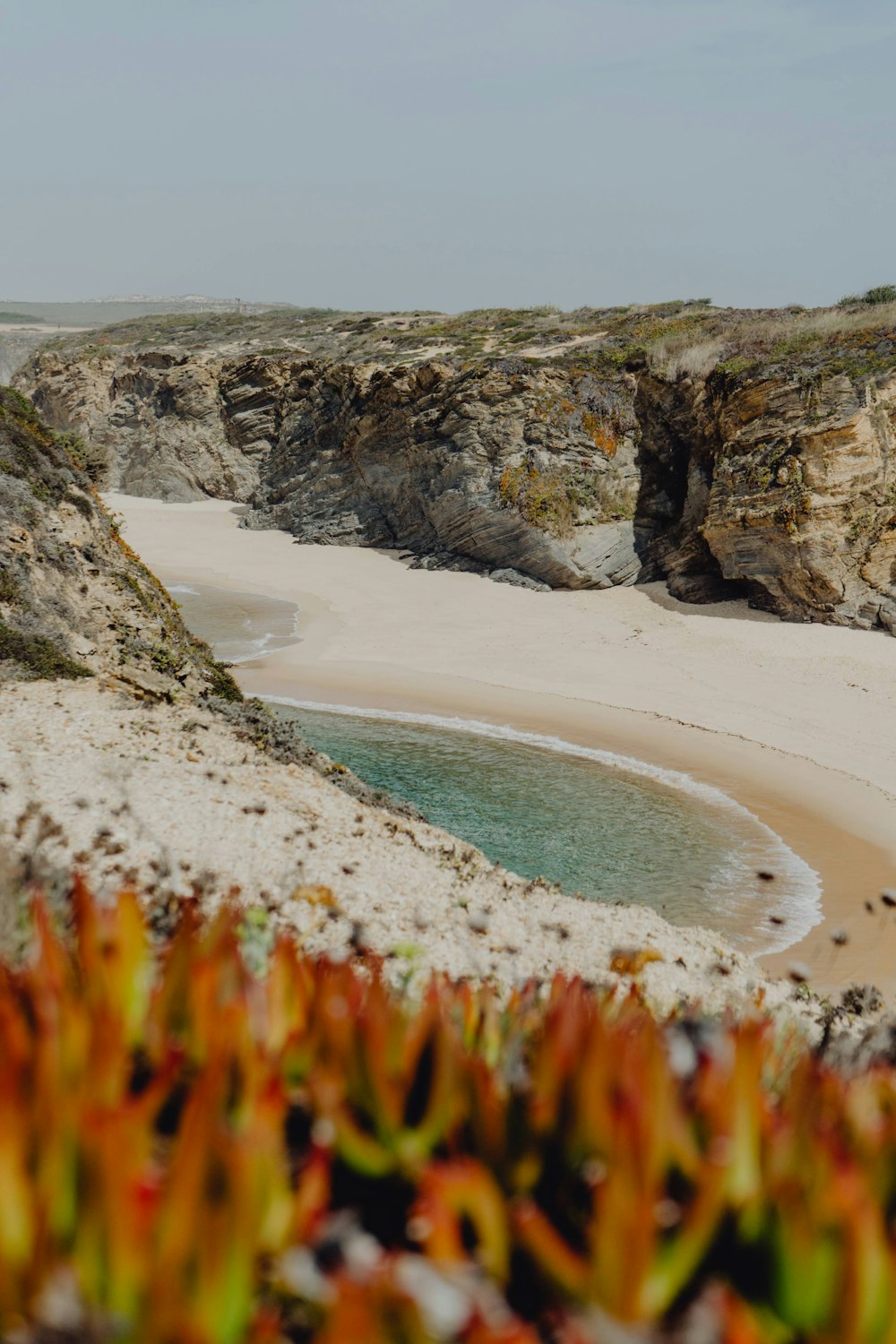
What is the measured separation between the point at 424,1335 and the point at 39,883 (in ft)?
9.17

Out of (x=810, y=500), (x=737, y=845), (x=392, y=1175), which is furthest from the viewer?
(x=810, y=500)

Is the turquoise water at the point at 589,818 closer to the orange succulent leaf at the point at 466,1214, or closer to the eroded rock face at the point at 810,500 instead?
the orange succulent leaf at the point at 466,1214

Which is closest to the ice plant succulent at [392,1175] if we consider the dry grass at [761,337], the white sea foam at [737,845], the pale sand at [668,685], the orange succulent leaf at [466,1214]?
the orange succulent leaf at [466,1214]

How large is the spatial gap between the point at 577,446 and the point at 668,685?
12.4m

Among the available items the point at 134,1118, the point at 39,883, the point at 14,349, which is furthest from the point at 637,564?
the point at 14,349

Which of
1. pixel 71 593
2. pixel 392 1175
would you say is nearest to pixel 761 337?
pixel 71 593

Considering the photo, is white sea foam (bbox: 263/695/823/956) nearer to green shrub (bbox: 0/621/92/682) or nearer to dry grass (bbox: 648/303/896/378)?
green shrub (bbox: 0/621/92/682)

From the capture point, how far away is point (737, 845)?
450 inches

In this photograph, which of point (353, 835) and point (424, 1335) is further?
point (353, 835)

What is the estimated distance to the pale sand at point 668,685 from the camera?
11625 mm

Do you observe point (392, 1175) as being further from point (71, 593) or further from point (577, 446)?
point (577, 446)

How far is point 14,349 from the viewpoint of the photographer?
80.1 metres

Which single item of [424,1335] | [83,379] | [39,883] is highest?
→ [83,379]

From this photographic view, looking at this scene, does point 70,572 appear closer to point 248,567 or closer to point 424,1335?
point 424,1335
